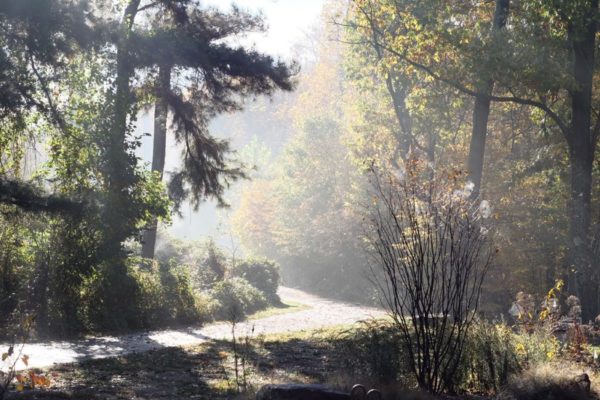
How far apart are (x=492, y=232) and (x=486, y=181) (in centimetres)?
521

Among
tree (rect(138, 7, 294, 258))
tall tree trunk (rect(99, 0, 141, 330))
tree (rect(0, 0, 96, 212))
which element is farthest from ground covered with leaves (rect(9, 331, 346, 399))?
tree (rect(138, 7, 294, 258))

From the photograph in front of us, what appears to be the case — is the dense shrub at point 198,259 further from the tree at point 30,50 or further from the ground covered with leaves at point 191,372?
the ground covered with leaves at point 191,372

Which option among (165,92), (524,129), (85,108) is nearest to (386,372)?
(85,108)

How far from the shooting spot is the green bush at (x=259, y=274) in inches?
1181

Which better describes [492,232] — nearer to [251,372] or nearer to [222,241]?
[251,372]

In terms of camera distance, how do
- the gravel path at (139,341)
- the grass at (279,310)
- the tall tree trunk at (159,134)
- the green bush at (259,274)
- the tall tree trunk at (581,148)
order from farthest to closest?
1. the green bush at (259,274)
2. the grass at (279,310)
3. the tall tree trunk at (159,134)
4. the tall tree trunk at (581,148)
5. the gravel path at (139,341)

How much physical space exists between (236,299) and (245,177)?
3640 mm

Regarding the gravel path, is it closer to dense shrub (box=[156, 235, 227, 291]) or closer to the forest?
the forest

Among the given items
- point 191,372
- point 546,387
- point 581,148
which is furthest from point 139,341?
point 581,148

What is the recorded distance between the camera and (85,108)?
16.4m

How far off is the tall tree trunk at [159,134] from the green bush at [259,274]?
7.28 metres

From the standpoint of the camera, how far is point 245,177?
2170 cm

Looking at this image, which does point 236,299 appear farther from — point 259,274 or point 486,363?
point 486,363

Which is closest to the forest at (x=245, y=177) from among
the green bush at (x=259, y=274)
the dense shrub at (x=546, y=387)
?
the dense shrub at (x=546, y=387)
